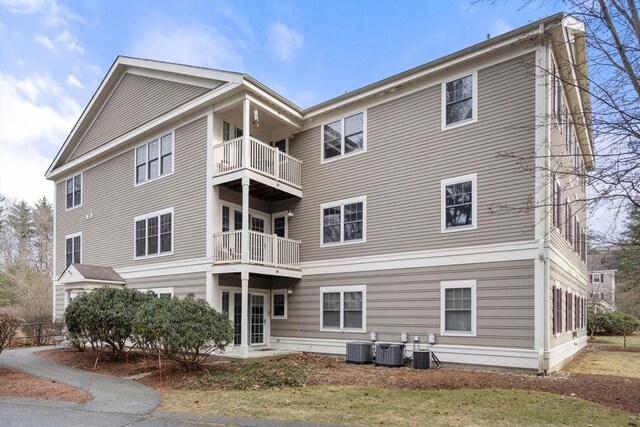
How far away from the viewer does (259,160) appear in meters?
14.8

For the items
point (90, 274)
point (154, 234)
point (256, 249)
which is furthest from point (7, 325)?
point (256, 249)

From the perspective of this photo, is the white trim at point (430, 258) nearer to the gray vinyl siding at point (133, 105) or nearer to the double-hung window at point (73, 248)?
the gray vinyl siding at point (133, 105)

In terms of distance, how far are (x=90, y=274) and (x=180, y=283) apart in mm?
4124

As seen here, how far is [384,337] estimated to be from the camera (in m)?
13.5

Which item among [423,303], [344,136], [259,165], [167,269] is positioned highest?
[344,136]

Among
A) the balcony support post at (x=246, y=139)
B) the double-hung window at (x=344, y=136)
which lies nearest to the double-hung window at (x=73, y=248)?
the balcony support post at (x=246, y=139)

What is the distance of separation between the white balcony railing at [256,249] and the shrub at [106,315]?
2.61 metres

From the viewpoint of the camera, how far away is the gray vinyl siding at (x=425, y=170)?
38.2ft

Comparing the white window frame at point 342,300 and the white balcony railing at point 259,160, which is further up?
the white balcony railing at point 259,160

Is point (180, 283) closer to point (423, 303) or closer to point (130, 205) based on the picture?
point (130, 205)

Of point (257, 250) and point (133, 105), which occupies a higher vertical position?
point (133, 105)

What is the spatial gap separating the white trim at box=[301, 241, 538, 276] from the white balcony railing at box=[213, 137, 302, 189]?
10.2 ft

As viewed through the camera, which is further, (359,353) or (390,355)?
(359,353)

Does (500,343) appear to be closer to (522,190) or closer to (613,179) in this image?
(522,190)
